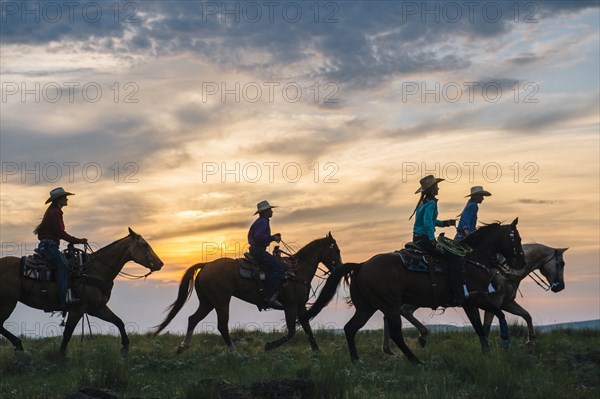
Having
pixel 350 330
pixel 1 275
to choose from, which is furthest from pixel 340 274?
pixel 1 275

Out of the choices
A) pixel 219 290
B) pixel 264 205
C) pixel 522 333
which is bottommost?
pixel 522 333

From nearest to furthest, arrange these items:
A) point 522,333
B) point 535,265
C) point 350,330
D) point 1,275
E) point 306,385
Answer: point 306,385, point 350,330, point 1,275, point 535,265, point 522,333

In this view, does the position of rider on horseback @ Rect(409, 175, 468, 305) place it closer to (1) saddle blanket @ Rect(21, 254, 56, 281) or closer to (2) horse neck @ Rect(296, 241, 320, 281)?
(2) horse neck @ Rect(296, 241, 320, 281)

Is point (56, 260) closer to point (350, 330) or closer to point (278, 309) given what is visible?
point (278, 309)

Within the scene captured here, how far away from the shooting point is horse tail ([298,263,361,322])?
650 inches

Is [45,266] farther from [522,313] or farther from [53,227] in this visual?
[522,313]

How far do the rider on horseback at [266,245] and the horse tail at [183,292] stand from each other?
1476 mm

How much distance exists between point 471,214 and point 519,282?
2.73 m

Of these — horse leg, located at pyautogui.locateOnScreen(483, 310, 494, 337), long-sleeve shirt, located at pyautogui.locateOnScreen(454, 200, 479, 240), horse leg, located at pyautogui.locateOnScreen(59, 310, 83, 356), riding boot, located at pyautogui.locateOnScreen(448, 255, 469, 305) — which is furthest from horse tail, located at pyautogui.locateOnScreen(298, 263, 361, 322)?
horse leg, located at pyautogui.locateOnScreen(59, 310, 83, 356)

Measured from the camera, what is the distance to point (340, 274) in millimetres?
16547

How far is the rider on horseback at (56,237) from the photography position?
17.9 meters

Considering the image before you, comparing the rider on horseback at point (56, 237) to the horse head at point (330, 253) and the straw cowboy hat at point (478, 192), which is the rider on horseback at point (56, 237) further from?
the straw cowboy hat at point (478, 192)

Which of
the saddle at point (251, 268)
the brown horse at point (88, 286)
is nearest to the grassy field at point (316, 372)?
the brown horse at point (88, 286)

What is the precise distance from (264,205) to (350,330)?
417cm
